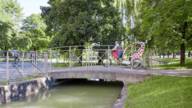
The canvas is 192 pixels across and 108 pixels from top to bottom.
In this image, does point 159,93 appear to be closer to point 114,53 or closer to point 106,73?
point 106,73

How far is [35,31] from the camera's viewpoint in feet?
161

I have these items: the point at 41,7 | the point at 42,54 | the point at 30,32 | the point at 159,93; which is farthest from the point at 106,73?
the point at 30,32

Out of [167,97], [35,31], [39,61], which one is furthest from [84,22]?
[35,31]

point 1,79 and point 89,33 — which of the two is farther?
point 89,33

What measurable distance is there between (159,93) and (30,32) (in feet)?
137

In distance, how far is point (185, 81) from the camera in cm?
1058

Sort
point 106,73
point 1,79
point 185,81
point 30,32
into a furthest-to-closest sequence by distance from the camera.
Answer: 1. point 30,32
2. point 106,73
3. point 1,79
4. point 185,81

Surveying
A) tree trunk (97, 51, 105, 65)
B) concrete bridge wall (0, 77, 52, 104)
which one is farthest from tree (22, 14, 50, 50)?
concrete bridge wall (0, 77, 52, 104)

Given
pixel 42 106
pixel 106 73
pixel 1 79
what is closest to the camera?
pixel 42 106

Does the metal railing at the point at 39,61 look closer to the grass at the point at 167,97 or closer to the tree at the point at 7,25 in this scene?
the grass at the point at 167,97

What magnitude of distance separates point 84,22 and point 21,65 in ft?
28.7

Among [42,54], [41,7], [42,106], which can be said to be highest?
[41,7]

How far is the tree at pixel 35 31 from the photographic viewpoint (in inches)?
1898

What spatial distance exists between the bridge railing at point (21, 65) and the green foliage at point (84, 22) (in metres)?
→ 5.46
